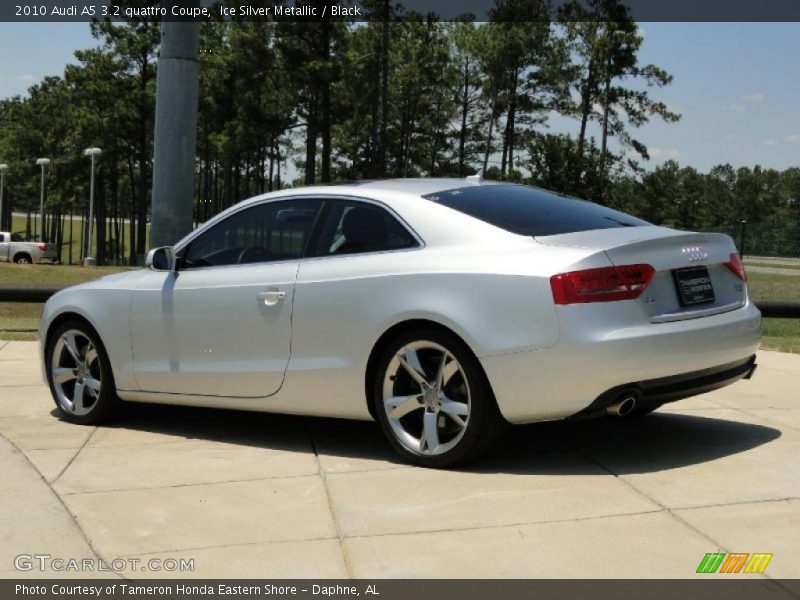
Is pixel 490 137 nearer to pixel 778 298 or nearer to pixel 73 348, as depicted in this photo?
pixel 778 298

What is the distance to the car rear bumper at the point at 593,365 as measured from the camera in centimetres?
474

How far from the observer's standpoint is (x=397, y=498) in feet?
15.7

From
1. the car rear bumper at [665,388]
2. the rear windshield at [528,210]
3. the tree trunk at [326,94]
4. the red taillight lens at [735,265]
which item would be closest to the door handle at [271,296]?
the rear windshield at [528,210]

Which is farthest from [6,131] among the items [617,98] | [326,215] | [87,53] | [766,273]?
[326,215]

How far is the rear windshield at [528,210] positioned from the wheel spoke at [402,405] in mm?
1001

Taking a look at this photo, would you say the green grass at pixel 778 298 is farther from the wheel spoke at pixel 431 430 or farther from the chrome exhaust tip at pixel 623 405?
the wheel spoke at pixel 431 430

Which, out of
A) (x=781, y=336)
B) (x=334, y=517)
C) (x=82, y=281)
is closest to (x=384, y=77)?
(x=82, y=281)

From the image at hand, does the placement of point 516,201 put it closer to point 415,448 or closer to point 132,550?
point 415,448

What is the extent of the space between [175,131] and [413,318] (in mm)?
5530

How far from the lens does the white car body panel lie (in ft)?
15.8

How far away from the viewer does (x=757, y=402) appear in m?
7.15

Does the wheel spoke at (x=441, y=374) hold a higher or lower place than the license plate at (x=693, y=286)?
lower

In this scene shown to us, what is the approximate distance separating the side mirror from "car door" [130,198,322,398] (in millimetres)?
49

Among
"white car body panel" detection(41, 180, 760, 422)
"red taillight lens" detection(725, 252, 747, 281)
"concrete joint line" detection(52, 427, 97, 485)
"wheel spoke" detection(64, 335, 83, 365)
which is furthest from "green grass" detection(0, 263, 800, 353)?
"white car body panel" detection(41, 180, 760, 422)
